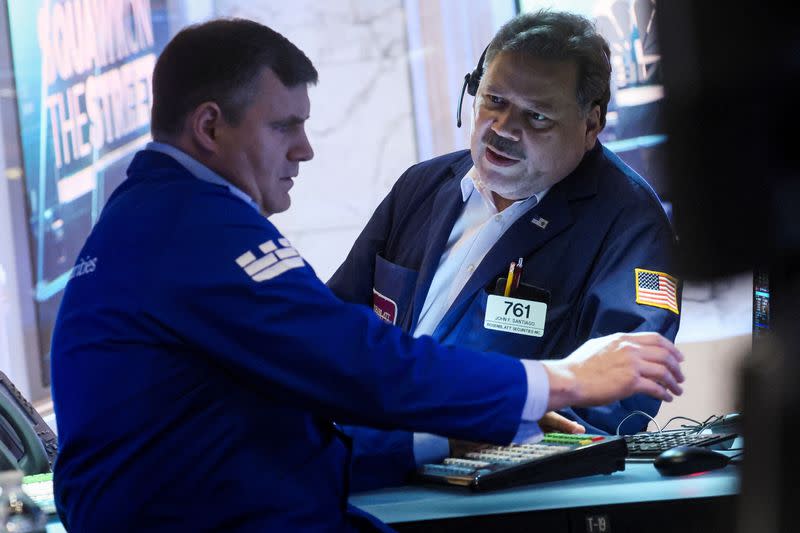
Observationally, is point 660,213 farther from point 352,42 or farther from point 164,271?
point 352,42

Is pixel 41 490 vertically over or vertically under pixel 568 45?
under

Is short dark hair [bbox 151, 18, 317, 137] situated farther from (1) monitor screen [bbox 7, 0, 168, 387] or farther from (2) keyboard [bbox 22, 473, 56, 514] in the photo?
(1) monitor screen [bbox 7, 0, 168, 387]

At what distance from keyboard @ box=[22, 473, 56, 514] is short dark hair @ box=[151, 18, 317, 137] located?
0.66 meters

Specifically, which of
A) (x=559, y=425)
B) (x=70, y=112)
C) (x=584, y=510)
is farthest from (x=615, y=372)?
(x=70, y=112)

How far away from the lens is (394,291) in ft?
8.30

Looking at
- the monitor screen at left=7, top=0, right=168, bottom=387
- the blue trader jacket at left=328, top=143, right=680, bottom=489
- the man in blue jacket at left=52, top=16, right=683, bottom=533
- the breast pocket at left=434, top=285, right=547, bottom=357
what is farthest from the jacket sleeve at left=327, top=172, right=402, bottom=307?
the monitor screen at left=7, top=0, right=168, bottom=387

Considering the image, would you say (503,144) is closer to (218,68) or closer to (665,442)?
(665,442)

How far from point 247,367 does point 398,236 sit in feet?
4.04

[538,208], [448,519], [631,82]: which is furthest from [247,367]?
[631,82]

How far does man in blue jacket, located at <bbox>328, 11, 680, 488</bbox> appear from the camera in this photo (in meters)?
2.25

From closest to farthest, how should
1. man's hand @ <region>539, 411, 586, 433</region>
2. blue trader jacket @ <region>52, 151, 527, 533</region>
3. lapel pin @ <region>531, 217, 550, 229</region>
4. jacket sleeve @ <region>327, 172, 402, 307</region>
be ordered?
blue trader jacket @ <region>52, 151, 527, 533</region>
man's hand @ <region>539, 411, 586, 433</region>
lapel pin @ <region>531, 217, 550, 229</region>
jacket sleeve @ <region>327, 172, 402, 307</region>

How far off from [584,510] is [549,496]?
0.27ft

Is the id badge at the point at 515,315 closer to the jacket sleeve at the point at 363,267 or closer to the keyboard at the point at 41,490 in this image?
the jacket sleeve at the point at 363,267

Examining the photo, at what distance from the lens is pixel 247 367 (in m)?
1.44
